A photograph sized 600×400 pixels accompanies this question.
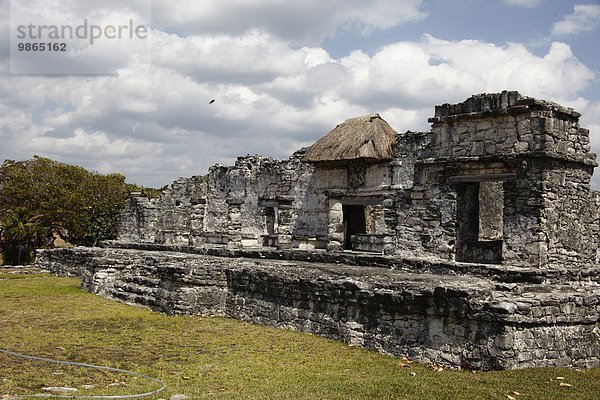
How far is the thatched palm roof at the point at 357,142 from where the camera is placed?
15.4m

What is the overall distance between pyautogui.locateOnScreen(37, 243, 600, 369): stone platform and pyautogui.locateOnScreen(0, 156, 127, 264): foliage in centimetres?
1361

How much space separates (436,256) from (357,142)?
6001mm

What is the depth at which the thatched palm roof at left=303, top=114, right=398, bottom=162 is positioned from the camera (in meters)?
15.4

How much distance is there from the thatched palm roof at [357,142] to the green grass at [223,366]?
24.3 ft

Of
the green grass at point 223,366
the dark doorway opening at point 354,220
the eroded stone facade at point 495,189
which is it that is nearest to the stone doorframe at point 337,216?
the eroded stone facade at point 495,189

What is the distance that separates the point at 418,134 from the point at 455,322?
8.48 m

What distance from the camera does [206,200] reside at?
19.1 m

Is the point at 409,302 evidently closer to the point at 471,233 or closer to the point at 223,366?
the point at 223,366

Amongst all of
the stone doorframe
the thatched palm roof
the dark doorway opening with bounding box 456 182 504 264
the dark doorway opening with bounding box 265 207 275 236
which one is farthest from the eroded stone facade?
the dark doorway opening with bounding box 265 207 275 236

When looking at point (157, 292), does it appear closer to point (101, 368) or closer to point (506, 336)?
point (101, 368)

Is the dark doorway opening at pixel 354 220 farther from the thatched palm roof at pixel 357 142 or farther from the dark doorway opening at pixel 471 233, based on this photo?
the dark doorway opening at pixel 471 233

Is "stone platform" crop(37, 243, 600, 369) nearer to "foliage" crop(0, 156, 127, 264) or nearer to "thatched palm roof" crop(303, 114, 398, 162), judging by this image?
"thatched palm roof" crop(303, 114, 398, 162)

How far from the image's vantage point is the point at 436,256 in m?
10.4

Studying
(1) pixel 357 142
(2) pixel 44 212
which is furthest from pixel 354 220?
(2) pixel 44 212
